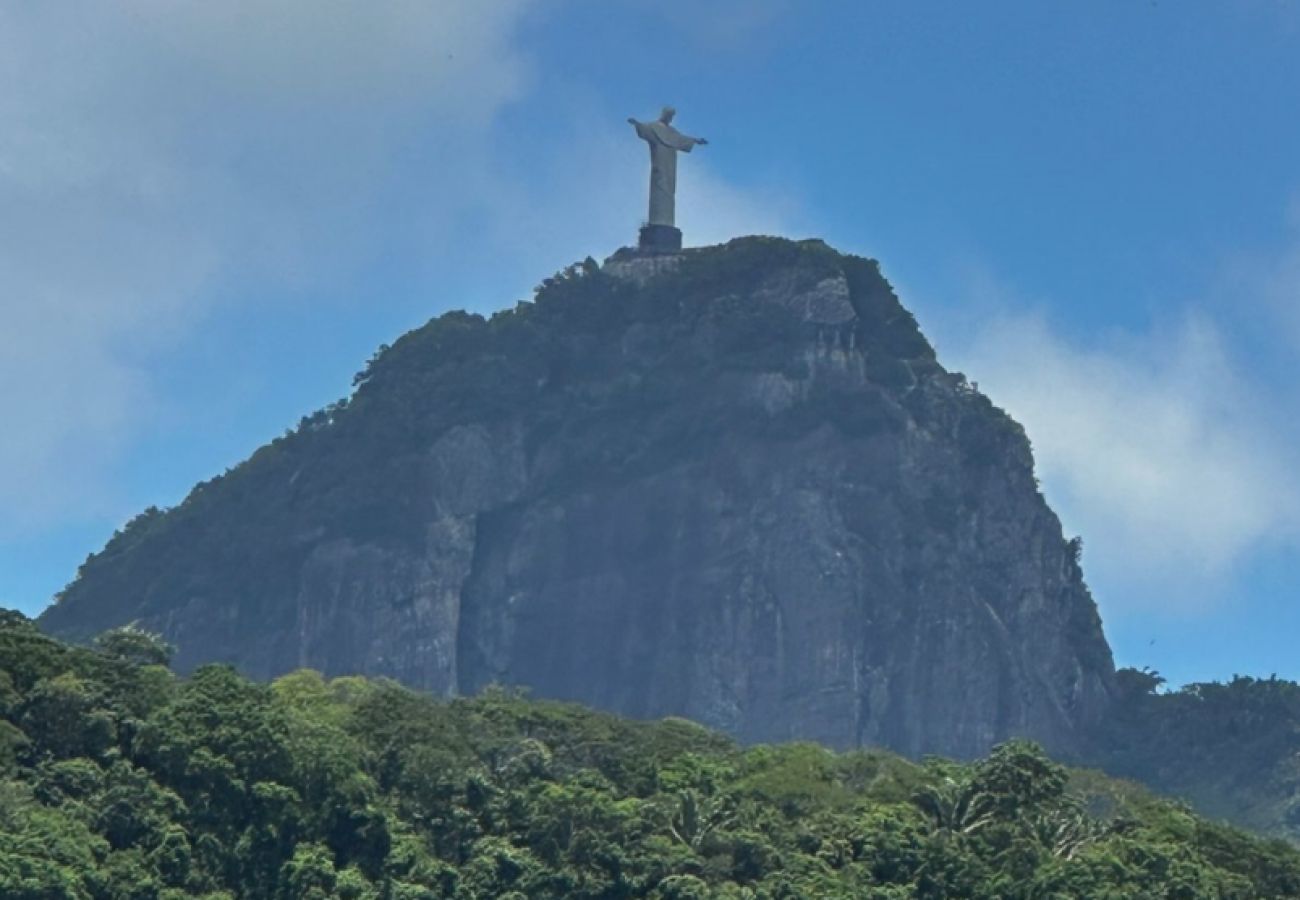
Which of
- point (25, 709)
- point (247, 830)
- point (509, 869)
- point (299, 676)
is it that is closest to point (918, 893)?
point (509, 869)

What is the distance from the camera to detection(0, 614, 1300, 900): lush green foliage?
9712 cm

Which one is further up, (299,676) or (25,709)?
(299,676)

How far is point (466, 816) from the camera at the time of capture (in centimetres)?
10281

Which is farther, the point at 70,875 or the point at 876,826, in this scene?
the point at 876,826

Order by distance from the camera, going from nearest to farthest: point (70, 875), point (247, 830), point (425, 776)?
point (70, 875), point (247, 830), point (425, 776)

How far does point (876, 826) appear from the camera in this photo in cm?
10469

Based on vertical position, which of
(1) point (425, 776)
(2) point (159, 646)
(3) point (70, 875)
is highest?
(2) point (159, 646)

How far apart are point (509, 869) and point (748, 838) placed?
757cm

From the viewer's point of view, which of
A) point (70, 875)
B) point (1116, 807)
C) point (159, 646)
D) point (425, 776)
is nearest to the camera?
point (70, 875)

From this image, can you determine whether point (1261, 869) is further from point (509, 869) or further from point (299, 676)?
point (299, 676)

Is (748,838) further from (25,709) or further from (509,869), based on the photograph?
(25,709)

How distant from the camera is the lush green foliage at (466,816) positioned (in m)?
97.1

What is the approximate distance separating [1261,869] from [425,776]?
974 inches

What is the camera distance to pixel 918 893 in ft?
331
